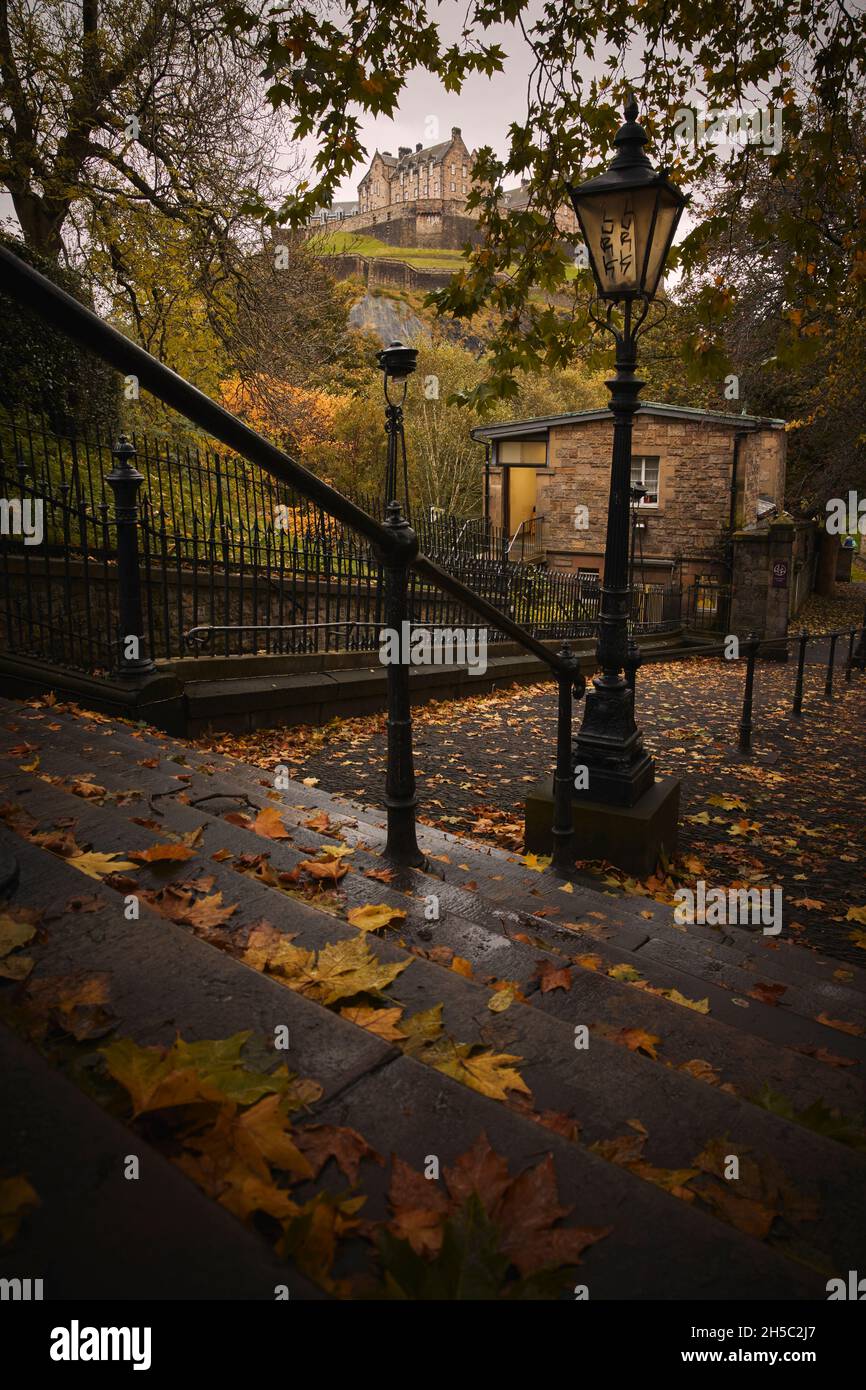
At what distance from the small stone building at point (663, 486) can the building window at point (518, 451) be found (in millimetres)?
692

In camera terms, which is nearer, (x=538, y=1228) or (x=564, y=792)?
(x=538, y=1228)

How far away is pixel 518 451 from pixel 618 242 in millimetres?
23242

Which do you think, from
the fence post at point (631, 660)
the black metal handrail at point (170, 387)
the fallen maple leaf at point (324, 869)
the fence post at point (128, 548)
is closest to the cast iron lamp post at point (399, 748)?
the black metal handrail at point (170, 387)

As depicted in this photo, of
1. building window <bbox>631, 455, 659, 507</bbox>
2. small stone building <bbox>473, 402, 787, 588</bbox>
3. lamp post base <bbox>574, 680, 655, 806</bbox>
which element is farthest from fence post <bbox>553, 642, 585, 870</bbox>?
building window <bbox>631, 455, 659, 507</bbox>

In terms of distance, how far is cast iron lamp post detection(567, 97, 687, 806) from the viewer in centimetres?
399

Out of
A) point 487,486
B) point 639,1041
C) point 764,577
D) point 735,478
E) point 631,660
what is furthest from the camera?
point 487,486

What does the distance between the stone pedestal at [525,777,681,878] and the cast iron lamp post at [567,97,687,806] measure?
10 centimetres

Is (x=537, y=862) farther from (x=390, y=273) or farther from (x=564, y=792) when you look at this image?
(x=390, y=273)

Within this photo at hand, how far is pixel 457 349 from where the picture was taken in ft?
120

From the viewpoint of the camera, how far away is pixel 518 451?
1040 inches

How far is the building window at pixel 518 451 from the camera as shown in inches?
1035

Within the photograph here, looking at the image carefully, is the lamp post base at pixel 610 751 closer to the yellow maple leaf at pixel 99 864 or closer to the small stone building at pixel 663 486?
the yellow maple leaf at pixel 99 864

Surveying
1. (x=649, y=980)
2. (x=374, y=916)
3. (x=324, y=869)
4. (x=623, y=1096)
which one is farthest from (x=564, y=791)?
(x=623, y=1096)
